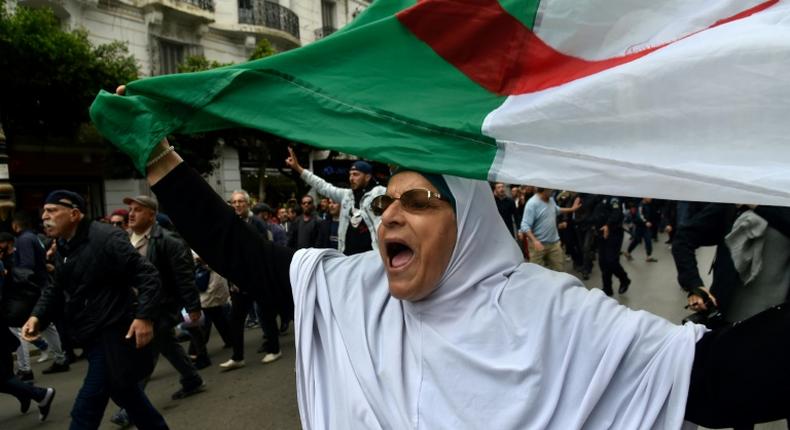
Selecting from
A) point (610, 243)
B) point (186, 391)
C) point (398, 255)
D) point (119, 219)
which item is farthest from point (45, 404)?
point (610, 243)

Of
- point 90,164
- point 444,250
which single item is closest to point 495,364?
point 444,250

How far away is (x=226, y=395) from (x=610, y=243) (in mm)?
5906

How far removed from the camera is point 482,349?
4.87ft

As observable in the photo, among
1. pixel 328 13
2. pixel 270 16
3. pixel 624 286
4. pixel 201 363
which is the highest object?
pixel 328 13

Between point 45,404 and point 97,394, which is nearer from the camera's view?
point 97,394

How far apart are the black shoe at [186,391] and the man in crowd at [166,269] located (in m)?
0.40

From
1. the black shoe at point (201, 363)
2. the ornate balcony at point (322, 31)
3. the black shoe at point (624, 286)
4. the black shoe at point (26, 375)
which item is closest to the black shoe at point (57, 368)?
the black shoe at point (26, 375)

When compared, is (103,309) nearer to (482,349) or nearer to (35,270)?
(482,349)

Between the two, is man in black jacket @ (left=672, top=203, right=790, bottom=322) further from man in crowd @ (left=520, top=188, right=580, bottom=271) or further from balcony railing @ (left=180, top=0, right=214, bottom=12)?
balcony railing @ (left=180, top=0, right=214, bottom=12)

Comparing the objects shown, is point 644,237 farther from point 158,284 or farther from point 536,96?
point 536,96

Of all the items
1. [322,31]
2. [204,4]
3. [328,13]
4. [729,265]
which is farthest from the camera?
[328,13]

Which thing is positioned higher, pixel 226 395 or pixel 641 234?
pixel 641 234

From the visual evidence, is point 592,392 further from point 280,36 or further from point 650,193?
point 280,36

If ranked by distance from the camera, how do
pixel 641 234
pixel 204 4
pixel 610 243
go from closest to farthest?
pixel 610 243 → pixel 641 234 → pixel 204 4
